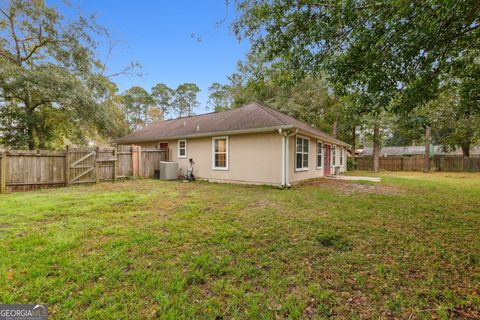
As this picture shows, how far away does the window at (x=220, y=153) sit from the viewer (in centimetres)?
1055

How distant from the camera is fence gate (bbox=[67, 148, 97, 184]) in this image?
29.4 ft

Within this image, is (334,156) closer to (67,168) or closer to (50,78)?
(67,168)

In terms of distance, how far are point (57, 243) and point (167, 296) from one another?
224cm

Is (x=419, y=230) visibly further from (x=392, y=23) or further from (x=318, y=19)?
(x=318, y=19)

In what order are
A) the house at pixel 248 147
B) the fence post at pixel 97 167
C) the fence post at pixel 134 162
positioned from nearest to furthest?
the house at pixel 248 147, the fence post at pixel 97 167, the fence post at pixel 134 162

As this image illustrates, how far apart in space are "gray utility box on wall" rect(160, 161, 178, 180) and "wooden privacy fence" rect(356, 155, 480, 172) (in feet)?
63.9

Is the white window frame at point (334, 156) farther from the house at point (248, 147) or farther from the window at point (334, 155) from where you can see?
the house at point (248, 147)

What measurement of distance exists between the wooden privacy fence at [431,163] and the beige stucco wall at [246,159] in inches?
704

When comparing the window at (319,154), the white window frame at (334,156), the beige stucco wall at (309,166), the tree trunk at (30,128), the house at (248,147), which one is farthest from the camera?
the white window frame at (334,156)

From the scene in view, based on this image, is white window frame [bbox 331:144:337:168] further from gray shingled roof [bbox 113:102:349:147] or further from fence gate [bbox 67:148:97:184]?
fence gate [bbox 67:148:97:184]

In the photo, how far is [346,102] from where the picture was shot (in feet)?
17.1

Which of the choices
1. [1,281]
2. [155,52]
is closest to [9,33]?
[155,52]

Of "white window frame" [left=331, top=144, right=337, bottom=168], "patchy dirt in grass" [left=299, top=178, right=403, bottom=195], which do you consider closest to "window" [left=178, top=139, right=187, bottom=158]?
"patchy dirt in grass" [left=299, top=178, right=403, bottom=195]

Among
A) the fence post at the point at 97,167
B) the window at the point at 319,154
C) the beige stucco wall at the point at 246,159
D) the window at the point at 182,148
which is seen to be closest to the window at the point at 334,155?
the window at the point at 319,154
